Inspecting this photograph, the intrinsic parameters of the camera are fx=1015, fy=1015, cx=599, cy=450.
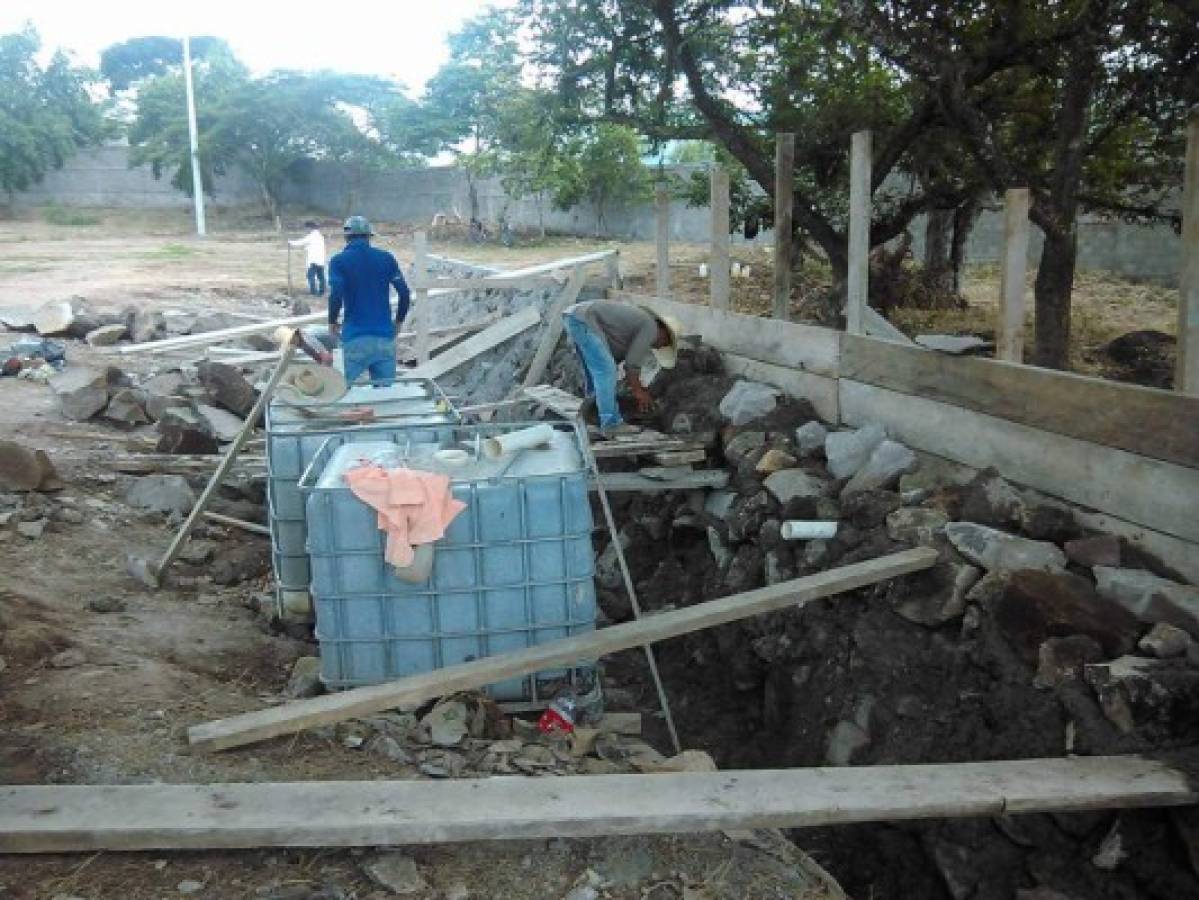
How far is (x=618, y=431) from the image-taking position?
758 cm

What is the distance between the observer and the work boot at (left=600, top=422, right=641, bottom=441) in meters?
7.47

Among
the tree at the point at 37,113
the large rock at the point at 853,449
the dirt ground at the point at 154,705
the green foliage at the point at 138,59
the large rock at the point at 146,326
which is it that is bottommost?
the dirt ground at the point at 154,705

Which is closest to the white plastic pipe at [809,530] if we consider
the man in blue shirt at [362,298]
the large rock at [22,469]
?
the man in blue shirt at [362,298]

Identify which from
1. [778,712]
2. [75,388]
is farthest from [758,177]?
[75,388]

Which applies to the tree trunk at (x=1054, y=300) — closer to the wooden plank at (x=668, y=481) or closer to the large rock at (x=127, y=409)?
the wooden plank at (x=668, y=481)

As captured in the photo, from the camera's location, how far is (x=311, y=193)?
37875 mm

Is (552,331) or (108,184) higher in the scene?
(108,184)

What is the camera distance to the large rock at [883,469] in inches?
222

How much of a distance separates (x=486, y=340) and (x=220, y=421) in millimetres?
3154

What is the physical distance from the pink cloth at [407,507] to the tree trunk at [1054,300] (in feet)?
14.6

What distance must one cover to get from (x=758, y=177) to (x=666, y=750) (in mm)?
5920

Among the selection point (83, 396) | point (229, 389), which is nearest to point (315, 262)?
point (229, 389)

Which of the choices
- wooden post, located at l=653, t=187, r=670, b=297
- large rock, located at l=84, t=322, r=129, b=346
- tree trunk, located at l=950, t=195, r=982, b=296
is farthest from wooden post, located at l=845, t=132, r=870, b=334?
large rock, located at l=84, t=322, r=129, b=346

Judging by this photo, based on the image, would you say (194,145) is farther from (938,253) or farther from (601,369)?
(601,369)
